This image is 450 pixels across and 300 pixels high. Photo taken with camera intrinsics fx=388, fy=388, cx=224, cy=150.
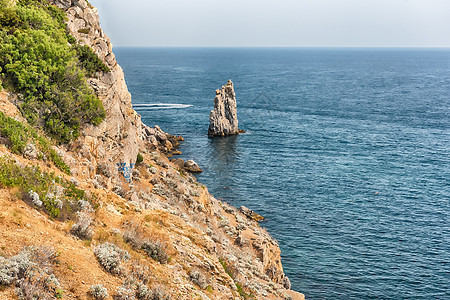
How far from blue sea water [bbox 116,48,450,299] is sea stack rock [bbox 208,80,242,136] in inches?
123

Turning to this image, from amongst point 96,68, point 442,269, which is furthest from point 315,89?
point 96,68

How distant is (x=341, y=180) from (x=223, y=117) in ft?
133

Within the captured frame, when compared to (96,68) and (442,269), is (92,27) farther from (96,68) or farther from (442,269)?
(442,269)

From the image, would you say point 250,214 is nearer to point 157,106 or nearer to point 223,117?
point 223,117

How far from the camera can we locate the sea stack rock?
98.4 meters

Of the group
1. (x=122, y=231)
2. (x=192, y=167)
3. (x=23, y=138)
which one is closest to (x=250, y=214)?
(x=192, y=167)

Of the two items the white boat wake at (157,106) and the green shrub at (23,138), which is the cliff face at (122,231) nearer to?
the green shrub at (23,138)

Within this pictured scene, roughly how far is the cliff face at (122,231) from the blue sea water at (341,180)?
1187 cm

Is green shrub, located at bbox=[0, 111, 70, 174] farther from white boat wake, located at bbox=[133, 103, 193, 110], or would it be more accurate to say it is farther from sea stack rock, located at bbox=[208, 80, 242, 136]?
white boat wake, located at bbox=[133, 103, 193, 110]

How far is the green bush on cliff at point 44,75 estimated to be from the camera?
24422 mm

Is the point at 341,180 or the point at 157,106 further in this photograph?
the point at 157,106

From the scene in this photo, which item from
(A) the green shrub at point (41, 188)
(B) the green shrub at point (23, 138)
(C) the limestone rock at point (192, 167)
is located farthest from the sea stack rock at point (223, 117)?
(A) the green shrub at point (41, 188)

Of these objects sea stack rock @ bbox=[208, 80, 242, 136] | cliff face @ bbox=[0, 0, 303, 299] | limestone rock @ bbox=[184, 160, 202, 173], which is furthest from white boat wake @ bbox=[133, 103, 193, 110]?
cliff face @ bbox=[0, 0, 303, 299]

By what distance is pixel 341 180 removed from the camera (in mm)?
67500
